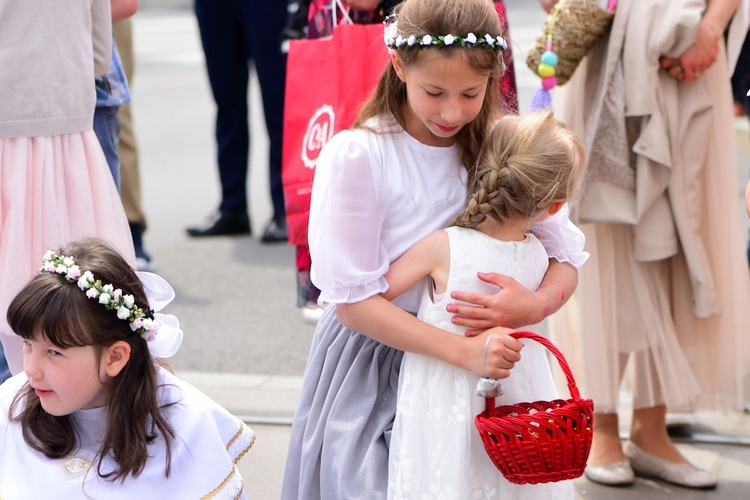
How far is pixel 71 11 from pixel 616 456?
2.07 meters

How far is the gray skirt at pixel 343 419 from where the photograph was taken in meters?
2.53

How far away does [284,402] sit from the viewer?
449 cm

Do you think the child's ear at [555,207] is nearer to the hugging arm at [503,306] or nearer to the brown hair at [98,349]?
the hugging arm at [503,306]

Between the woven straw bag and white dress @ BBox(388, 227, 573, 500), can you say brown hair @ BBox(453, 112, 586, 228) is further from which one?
the woven straw bag

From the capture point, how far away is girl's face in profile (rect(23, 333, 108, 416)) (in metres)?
2.44

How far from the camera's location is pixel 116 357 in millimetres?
2514

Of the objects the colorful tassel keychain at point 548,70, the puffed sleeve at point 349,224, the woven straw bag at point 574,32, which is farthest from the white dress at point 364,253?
the woven straw bag at point 574,32

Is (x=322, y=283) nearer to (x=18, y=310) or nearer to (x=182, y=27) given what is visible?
(x=18, y=310)

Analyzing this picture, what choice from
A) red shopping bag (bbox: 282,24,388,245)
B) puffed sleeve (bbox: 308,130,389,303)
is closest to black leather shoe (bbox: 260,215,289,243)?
red shopping bag (bbox: 282,24,388,245)

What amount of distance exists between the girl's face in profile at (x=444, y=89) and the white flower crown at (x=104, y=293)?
715mm

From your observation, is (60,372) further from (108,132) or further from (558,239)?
(108,132)

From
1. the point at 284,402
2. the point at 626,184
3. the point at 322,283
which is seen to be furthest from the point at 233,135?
the point at 322,283

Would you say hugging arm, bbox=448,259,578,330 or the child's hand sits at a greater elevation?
hugging arm, bbox=448,259,578,330

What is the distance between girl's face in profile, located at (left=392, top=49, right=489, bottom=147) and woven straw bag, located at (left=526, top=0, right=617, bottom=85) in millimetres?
1005
